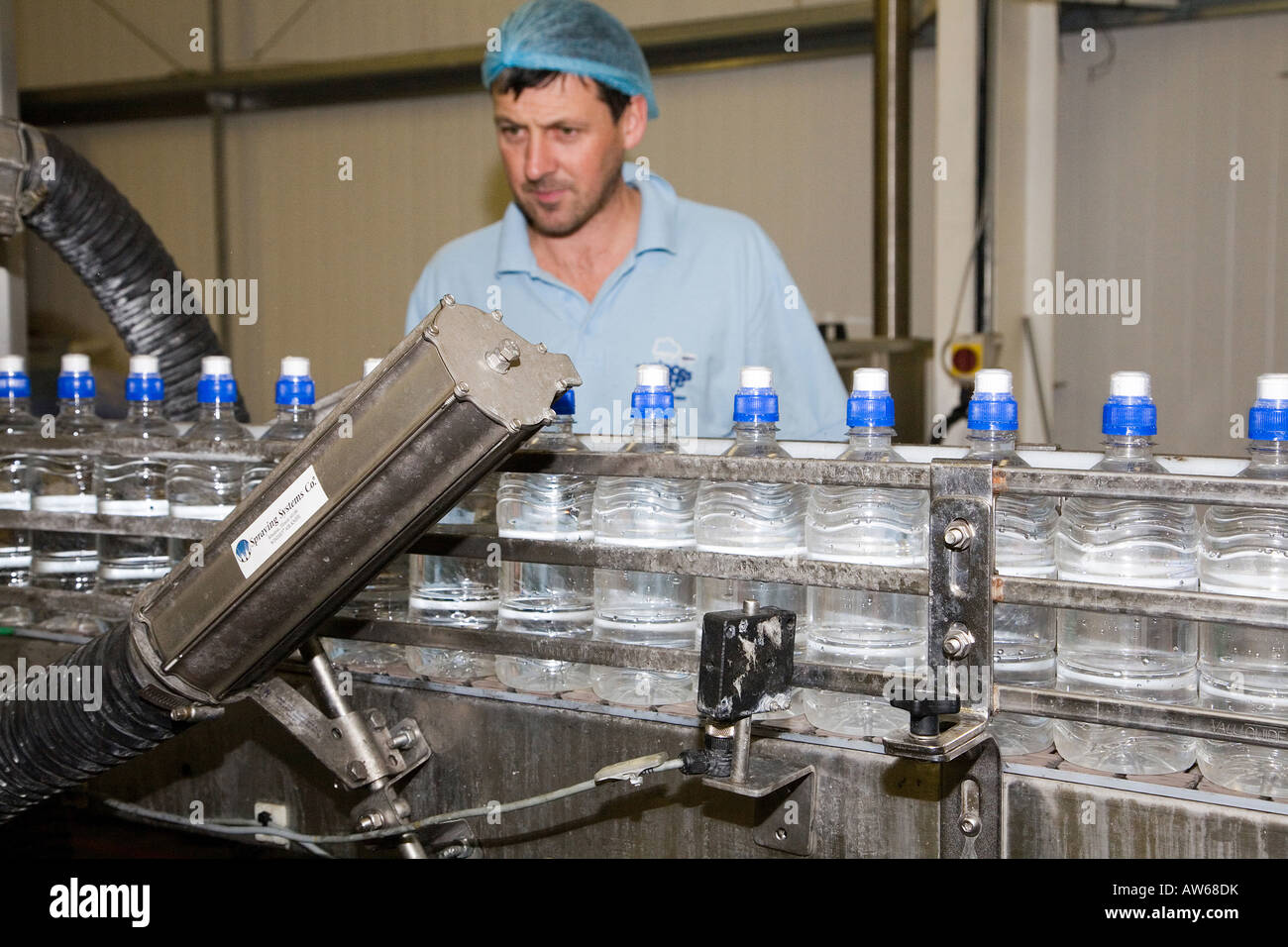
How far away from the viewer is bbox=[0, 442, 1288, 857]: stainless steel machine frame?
91cm

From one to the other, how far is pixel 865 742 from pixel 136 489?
1.22m

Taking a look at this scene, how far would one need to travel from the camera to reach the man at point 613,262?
2.28m

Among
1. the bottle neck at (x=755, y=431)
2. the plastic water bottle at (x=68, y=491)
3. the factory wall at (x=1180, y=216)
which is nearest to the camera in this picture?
the bottle neck at (x=755, y=431)

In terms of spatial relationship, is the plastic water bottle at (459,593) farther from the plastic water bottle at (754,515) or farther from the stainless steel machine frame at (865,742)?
the plastic water bottle at (754,515)

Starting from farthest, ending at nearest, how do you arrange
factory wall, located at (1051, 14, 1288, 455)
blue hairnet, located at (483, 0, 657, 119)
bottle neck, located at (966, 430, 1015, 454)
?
factory wall, located at (1051, 14, 1288, 455) → blue hairnet, located at (483, 0, 657, 119) → bottle neck, located at (966, 430, 1015, 454)

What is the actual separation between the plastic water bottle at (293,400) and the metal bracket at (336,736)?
34 cm

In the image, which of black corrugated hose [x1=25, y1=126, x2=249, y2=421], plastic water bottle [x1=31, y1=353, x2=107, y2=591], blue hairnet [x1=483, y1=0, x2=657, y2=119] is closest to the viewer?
plastic water bottle [x1=31, y1=353, x2=107, y2=591]

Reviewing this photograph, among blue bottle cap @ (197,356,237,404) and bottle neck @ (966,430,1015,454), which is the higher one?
blue bottle cap @ (197,356,237,404)

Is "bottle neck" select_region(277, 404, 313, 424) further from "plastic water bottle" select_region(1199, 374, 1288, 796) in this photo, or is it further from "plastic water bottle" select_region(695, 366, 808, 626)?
"plastic water bottle" select_region(1199, 374, 1288, 796)

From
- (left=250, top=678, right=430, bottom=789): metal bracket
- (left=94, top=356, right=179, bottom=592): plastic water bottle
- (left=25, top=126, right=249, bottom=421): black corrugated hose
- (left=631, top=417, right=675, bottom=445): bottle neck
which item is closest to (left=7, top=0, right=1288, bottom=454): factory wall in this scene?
(left=25, top=126, right=249, bottom=421): black corrugated hose

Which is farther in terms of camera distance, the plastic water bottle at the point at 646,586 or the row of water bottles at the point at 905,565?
the plastic water bottle at the point at 646,586

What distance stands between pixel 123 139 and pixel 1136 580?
22.7 feet

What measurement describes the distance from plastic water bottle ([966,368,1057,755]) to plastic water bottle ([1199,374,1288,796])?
0.51 feet

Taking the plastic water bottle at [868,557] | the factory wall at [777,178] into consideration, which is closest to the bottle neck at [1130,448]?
the plastic water bottle at [868,557]
